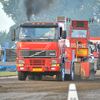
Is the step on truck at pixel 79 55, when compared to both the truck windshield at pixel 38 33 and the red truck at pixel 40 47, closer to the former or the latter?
the red truck at pixel 40 47

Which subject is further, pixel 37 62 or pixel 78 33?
pixel 78 33

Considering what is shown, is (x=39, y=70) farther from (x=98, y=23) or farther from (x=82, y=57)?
(x=98, y=23)

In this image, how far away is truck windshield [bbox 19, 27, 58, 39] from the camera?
1797cm

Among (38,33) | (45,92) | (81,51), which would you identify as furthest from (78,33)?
(45,92)

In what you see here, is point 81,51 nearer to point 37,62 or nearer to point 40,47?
point 37,62

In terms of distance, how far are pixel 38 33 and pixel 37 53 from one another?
101cm

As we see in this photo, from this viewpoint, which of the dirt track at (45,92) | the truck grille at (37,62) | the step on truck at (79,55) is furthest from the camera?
the step on truck at (79,55)

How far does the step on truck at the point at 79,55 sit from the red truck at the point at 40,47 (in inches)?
88.1

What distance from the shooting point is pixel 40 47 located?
17969 millimetres

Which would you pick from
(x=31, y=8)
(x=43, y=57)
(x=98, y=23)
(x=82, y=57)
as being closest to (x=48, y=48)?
(x=43, y=57)

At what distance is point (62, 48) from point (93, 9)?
6356cm

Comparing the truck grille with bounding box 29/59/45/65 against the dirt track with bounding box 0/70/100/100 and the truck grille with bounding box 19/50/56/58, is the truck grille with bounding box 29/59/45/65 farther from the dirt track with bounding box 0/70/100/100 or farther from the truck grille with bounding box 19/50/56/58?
the dirt track with bounding box 0/70/100/100

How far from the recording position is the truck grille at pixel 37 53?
18.0 metres

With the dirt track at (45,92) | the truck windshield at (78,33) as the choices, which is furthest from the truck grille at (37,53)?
the truck windshield at (78,33)
